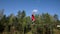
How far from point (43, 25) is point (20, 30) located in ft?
7.33

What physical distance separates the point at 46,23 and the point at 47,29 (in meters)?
0.86

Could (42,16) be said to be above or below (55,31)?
above

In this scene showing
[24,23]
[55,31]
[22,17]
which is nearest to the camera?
[55,31]

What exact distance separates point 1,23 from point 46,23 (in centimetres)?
489

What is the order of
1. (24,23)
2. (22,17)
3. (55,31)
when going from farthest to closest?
(22,17) < (24,23) < (55,31)

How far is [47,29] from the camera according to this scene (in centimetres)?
1384

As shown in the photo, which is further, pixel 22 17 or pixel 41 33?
pixel 22 17

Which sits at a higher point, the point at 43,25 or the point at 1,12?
the point at 1,12

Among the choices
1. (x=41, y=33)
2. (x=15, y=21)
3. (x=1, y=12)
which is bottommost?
(x=41, y=33)

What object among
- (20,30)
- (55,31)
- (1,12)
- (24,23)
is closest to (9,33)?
(20,30)

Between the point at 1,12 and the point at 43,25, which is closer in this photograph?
the point at 43,25

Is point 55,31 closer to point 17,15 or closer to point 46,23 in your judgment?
point 46,23

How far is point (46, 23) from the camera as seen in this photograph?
14.5m

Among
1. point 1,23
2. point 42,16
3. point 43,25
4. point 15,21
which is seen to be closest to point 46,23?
point 43,25
